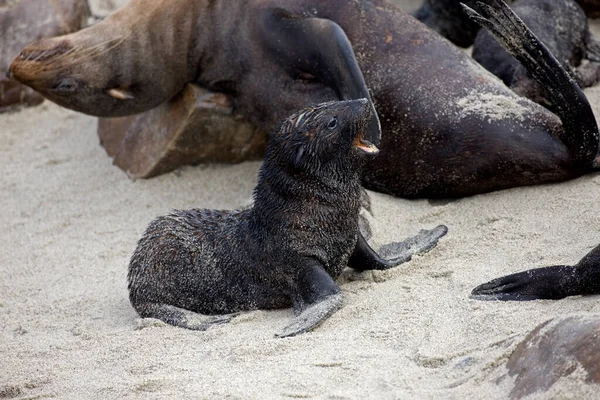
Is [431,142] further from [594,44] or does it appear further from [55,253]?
[55,253]

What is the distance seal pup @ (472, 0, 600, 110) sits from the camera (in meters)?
7.80

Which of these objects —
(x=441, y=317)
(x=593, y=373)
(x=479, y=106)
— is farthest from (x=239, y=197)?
(x=593, y=373)

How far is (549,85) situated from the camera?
20.4 ft

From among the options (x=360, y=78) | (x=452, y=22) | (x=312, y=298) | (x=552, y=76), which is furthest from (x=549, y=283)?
(x=452, y=22)

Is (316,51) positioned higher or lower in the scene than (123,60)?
higher

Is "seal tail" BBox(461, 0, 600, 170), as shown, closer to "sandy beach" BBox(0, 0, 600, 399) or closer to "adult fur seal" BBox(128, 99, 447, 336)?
"sandy beach" BBox(0, 0, 600, 399)

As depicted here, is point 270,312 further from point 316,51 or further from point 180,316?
point 316,51

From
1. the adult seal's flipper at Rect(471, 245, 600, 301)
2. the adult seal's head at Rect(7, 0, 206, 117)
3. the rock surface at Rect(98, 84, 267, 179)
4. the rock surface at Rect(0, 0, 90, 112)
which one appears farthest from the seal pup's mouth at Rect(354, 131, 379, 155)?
the rock surface at Rect(0, 0, 90, 112)

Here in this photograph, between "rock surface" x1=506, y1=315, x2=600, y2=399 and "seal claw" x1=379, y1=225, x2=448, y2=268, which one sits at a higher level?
"rock surface" x1=506, y1=315, x2=600, y2=399

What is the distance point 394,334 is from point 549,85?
2382 mm

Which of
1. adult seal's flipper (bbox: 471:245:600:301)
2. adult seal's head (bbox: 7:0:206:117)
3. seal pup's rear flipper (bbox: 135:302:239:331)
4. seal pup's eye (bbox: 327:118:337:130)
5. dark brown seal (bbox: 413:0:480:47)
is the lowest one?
seal pup's rear flipper (bbox: 135:302:239:331)

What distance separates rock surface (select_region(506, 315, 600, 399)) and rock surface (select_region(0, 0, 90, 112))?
6.90m

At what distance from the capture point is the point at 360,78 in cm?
652

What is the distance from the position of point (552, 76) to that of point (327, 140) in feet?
5.54
